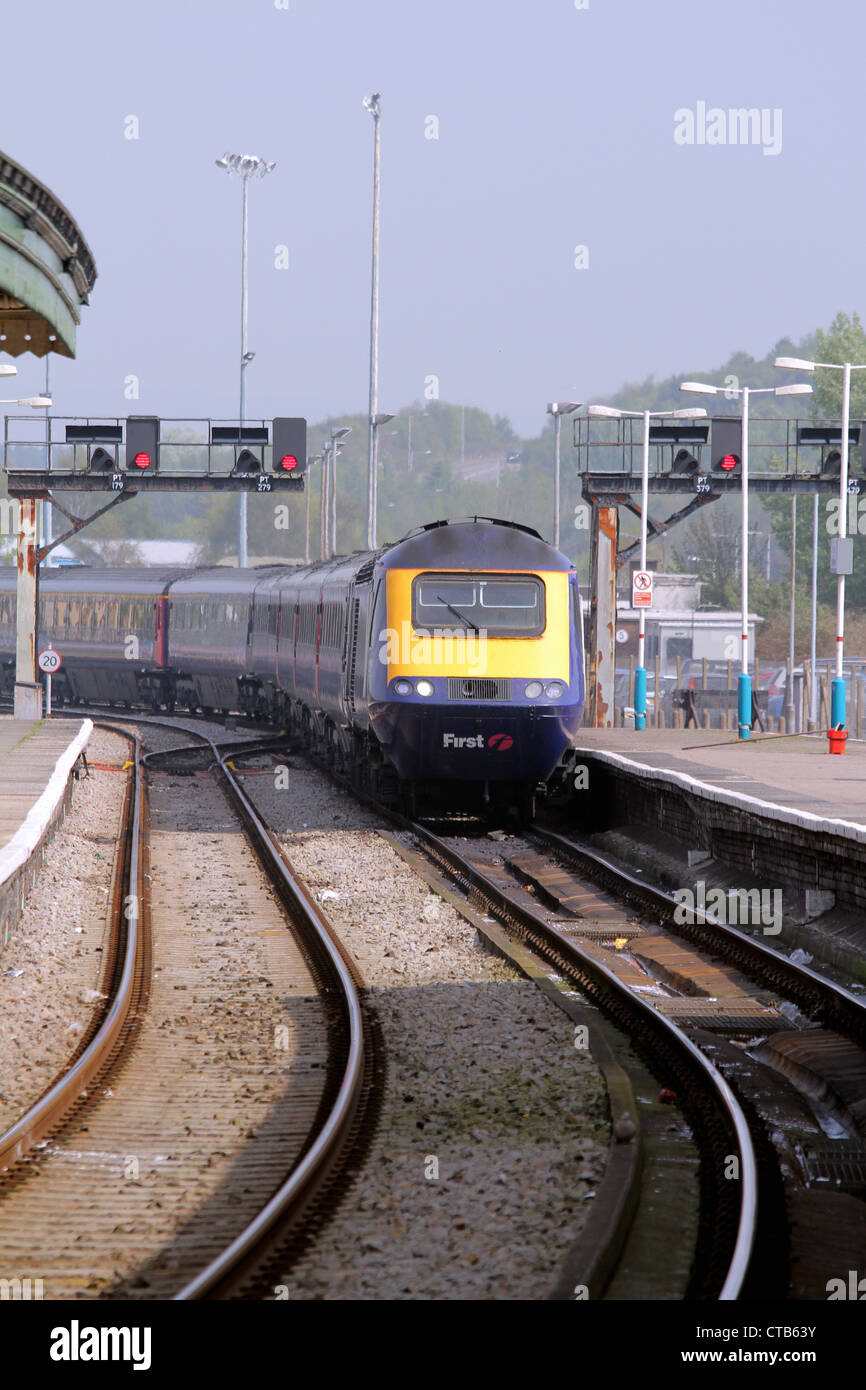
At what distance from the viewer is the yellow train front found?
17562 mm

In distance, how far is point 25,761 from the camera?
22.7m

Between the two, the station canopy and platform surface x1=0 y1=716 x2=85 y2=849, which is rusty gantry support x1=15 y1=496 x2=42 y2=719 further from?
the station canopy

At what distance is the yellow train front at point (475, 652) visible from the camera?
57.6 ft

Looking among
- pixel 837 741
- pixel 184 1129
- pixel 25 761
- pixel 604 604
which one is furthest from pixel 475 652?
pixel 604 604

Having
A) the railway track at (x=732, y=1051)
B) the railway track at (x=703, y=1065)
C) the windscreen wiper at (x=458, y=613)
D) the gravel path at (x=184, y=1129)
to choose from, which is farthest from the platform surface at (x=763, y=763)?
the gravel path at (x=184, y=1129)

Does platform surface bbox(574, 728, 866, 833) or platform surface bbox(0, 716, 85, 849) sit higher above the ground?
platform surface bbox(574, 728, 866, 833)

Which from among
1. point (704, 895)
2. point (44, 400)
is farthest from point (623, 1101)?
point (44, 400)

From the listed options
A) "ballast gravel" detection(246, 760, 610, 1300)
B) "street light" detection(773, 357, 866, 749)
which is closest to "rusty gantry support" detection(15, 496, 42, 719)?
"street light" detection(773, 357, 866, 749)

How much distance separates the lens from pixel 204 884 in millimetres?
15352

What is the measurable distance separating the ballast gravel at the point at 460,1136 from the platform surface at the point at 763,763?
3417mm

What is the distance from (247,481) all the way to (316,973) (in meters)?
22.3

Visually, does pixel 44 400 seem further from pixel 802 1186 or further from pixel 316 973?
pixel 802 1186

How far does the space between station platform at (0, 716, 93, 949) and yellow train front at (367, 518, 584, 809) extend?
385 cm
